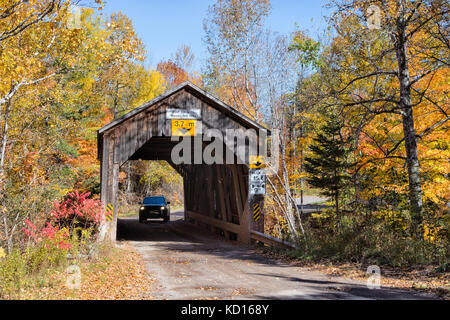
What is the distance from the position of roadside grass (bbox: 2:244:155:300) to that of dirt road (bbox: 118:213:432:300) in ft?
1.36

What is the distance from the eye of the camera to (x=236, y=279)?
8758 millimetres

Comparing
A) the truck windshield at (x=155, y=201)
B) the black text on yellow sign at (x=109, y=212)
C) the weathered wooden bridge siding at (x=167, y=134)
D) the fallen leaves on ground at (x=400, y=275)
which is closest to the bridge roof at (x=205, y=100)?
the weathered wooden bridge siding at (x=167, y=134)

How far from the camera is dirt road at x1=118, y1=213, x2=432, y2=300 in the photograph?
7043 millimetres

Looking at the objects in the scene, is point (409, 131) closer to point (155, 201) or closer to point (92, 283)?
point (92, 283)

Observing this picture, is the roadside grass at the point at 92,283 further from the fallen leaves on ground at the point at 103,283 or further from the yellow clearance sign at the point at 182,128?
the yellow clearance sign at the point at 182,128

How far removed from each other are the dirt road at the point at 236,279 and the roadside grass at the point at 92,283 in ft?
1.36

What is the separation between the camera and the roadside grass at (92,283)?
6648 mm

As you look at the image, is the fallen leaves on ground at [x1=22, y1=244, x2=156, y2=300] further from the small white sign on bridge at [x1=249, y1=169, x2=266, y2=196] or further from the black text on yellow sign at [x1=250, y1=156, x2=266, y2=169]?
the black text on yellow sign at [x1=250, y1=156, x2=266, y2=169]

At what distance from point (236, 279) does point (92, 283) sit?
2946 mm

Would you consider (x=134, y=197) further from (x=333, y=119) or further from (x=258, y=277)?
(x=258, y=277)

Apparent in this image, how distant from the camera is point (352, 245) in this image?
10.5 meters

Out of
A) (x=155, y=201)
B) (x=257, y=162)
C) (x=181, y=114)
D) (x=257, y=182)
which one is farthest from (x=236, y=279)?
(x=155, y=201)

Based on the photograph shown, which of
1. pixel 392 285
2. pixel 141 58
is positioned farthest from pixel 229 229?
pixel 392 285
